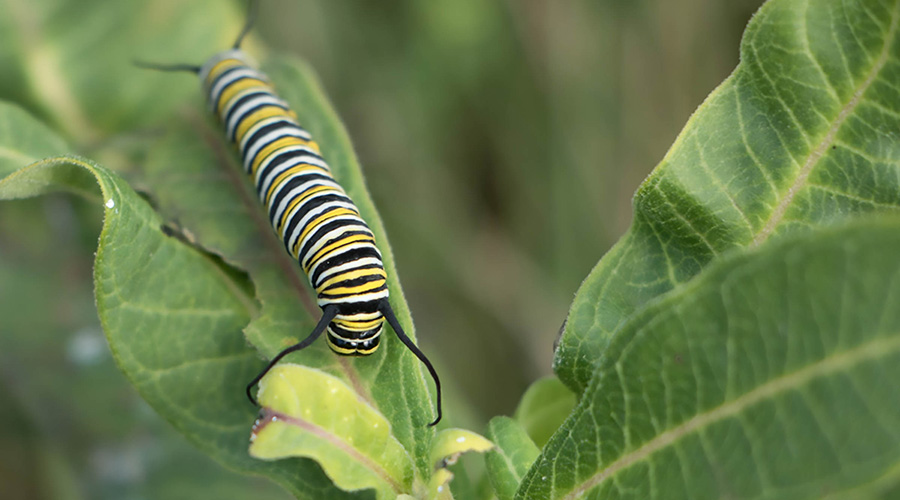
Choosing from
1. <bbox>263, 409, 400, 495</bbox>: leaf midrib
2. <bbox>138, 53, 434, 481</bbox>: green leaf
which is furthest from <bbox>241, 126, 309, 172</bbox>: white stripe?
<bbox>263, 409, 400, 495</bbox>: leaf midrib

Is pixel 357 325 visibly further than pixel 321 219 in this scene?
No

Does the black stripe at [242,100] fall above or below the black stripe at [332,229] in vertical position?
below

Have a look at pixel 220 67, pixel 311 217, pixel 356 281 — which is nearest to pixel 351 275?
pixel 356 281

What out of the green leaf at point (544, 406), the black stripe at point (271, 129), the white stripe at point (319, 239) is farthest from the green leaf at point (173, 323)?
the green leaf at point (544, 406)

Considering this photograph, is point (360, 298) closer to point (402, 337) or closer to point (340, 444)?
point (402, 337)

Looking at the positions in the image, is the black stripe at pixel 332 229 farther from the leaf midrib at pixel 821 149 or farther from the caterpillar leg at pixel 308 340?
the leaf midrib at pixel 821 149

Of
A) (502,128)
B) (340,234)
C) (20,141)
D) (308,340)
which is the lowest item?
(502,128)

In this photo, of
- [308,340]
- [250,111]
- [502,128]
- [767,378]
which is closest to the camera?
[767,378]
